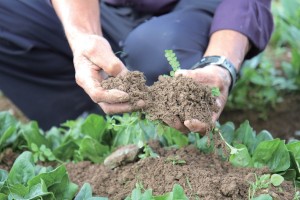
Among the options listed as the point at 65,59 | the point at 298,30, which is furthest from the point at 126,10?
the point at 298,30

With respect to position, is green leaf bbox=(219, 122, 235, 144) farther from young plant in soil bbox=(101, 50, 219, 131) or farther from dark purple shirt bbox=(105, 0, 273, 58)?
dark purple shirt bbox=(105, 0, 273, 58)

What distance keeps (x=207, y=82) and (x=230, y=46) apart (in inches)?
12.6

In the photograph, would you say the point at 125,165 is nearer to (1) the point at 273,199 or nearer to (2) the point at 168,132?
(2) the point at 168,132

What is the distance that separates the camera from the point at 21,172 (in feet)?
6.34

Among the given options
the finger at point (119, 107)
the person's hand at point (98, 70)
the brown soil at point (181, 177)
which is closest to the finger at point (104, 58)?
the person's hand at point (98, 70)

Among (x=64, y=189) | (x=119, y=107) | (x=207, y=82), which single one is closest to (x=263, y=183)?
(x=207, y=82)

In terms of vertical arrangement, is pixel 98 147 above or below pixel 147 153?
below

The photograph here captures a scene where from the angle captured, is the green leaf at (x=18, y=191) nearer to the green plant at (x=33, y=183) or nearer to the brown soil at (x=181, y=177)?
the green plant at (x=33, y=183)

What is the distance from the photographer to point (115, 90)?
1846 mm

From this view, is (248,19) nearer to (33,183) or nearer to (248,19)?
(248,19)

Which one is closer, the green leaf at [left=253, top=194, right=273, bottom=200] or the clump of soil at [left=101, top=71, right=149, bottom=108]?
the green leaf at [left=253, top=194, right=273, bottom=200]

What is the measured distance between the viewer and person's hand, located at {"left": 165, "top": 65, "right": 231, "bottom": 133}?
72.2 inches

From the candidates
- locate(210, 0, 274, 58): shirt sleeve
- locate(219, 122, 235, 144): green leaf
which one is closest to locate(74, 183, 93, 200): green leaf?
locate(219, 122, 235, 144): green leaf

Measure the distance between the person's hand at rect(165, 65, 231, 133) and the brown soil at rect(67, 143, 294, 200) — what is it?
5.4 inches
